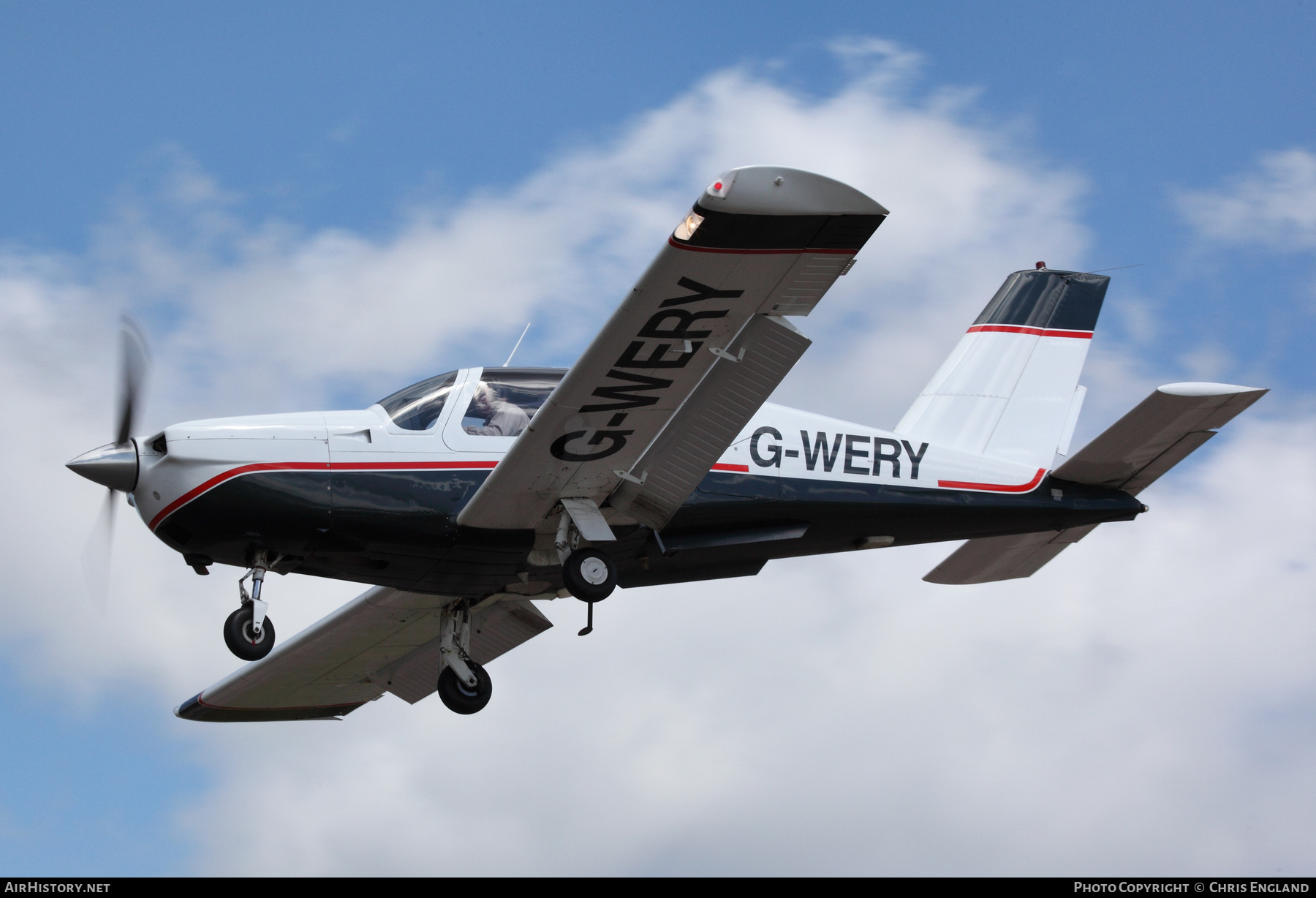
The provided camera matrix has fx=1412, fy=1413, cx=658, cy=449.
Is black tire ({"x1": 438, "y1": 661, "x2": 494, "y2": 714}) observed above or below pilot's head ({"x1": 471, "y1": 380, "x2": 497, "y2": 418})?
below

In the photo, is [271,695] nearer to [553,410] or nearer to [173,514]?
[173,514]

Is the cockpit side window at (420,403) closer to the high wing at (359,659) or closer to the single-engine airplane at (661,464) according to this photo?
the single-engine airplane at (661,464)

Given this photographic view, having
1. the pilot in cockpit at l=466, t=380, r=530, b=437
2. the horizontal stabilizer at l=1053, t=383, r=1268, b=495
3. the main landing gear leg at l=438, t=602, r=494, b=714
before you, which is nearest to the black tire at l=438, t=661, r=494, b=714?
the main landing gear leg at l=438, t=602, r=494, b=714

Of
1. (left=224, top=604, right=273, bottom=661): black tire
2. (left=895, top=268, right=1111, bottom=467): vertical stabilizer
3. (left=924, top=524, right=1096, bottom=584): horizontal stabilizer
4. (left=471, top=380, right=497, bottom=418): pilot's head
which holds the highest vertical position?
(left=895, top=268, right=1111, bottom=467): vertical stabilizer

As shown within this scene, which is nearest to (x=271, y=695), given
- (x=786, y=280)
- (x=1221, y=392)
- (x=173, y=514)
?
(x=173, y=514)

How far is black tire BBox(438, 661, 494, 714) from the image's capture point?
516 inches

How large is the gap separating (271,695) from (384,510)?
6187 millimetres

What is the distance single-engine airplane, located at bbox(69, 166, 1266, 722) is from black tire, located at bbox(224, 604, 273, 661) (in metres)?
0.02

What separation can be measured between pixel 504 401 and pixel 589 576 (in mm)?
1653

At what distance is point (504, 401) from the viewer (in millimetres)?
11961

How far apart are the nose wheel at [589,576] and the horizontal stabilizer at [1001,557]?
4555mm

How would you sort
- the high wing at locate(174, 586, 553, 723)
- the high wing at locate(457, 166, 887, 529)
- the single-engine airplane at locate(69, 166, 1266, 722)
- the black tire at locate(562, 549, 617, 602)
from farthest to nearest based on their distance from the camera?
the high wing at locate(174, 586, 553, 723) < the black tire at locate(562, 549, 617, 602) < the single-engine airplane at locate(69, 166, 1266, 722) < the high wing at locate(457, 166, 887, 529)

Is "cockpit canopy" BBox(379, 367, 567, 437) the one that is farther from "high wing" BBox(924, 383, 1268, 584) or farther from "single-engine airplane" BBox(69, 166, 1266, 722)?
"high wing" BBox(924, 383, 1268, 584)

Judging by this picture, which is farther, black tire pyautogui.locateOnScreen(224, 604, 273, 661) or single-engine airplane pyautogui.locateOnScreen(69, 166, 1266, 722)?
black tire pyautogui.locateOnScreen(224, 604, 273, 661)
